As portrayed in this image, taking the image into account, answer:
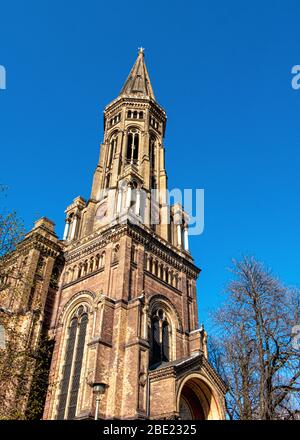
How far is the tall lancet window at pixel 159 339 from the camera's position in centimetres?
2705

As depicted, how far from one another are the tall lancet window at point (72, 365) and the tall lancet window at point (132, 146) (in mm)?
17498

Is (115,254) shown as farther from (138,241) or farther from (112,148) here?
(112,148)

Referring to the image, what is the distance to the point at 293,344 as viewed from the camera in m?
21.0

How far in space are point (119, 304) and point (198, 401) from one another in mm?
7909

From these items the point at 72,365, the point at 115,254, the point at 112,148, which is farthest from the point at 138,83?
the point at 72,365

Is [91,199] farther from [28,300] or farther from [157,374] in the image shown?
[157,374]

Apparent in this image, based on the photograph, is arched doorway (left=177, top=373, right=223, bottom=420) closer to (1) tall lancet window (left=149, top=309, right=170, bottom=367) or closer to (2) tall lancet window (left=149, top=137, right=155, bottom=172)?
(1) tall lancet window (left=149, top=309, right=170, bottom=367)

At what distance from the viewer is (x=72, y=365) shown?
26.4 metres

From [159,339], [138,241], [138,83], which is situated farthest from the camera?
[138,83]

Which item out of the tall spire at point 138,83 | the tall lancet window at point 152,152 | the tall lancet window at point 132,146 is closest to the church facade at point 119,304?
the tall lancet window at point 132,146

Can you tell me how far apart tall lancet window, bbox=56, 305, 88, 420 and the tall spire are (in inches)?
1059

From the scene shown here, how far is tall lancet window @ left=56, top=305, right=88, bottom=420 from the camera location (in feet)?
81.5
